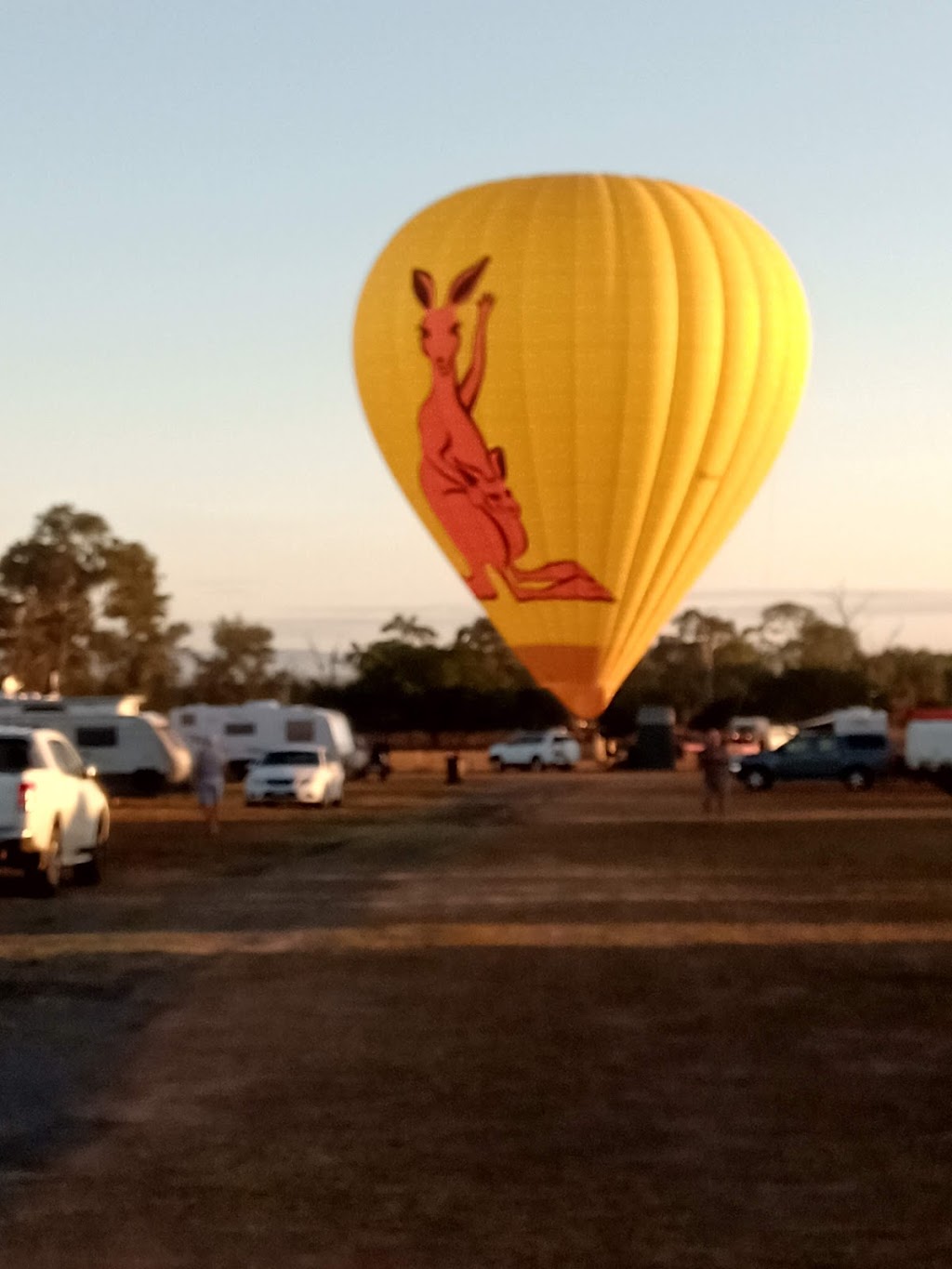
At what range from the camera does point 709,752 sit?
45.2 m

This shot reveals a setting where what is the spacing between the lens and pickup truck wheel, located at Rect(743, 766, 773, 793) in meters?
65.1

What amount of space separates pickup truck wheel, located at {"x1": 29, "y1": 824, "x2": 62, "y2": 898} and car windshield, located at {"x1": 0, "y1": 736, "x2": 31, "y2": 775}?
74cm

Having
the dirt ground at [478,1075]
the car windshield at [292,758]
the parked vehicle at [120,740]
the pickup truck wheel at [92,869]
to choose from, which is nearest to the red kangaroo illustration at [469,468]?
the pickup truck wheel at [92,869]

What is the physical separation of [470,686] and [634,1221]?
111 m

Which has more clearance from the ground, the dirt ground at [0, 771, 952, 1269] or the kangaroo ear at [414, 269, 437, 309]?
the kangaroo ear at [414, 269, 437, 309]

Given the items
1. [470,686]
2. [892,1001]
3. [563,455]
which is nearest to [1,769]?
[892,1001]

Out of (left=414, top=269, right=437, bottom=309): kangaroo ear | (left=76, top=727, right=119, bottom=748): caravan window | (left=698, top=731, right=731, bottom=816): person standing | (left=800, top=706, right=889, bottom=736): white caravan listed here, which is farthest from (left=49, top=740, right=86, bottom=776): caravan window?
(left=800, top=706, right=889, bottom=736): white caravan

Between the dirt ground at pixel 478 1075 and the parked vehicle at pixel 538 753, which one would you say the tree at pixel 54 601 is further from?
the dirt ground at pixel 478 1075

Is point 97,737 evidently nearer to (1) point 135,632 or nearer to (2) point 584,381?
(2) point 584,381

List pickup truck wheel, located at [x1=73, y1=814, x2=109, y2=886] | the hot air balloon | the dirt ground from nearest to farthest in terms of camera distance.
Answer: the dirt ground < pickup truck wheel, located at [x1=73, y1=814, x2=109, y2=886] < the hot air balloon

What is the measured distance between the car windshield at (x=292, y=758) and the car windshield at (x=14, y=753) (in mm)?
27211

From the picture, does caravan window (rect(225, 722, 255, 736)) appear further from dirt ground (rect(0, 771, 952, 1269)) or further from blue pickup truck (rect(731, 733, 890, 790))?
dirt ground (rect(0, 771, 952, 1269))

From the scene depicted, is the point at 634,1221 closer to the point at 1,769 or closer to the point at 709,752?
the point at 1,769

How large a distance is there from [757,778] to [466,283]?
29567mm
